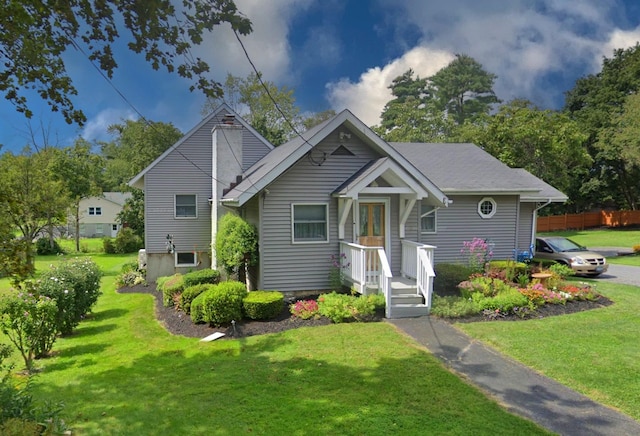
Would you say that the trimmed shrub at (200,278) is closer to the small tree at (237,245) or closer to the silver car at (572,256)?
the small tree at (237,245)

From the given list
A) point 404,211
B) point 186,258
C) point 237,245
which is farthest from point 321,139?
point 186,258

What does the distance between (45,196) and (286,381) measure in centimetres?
2283

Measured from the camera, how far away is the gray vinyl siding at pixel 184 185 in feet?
59.8

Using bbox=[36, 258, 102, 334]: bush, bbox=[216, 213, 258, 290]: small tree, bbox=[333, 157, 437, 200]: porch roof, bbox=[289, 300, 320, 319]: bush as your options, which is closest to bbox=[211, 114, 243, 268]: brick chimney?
bbox=[216, 213, 258, 290]: small tree

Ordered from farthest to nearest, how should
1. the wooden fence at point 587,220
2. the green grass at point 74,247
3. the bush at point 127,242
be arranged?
the wooden fence at point 587,220
the green grass at point 74,247
the bush at point 127,242

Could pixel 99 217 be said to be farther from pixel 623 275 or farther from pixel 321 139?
pixel 623 275

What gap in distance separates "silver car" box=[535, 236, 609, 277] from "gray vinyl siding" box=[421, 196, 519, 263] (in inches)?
100

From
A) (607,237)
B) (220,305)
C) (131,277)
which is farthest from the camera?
(607,237)

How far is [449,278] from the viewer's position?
1243 cm

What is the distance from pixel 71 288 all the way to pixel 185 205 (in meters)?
9.27

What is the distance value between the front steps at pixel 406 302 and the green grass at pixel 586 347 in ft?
3.79

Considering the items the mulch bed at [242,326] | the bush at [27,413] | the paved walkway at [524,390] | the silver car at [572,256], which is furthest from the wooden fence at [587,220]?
the bush at [27,413]

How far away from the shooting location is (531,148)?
28.1 meters

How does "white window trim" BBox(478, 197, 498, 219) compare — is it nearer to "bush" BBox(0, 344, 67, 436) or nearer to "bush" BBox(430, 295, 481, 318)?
"bush" BBox(430, 295, 481, 318)
